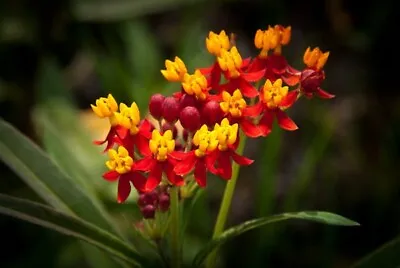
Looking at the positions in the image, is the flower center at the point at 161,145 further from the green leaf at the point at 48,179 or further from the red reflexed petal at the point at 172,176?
the green leaf at the point at 48,179

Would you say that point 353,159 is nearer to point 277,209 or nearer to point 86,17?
point 277,209

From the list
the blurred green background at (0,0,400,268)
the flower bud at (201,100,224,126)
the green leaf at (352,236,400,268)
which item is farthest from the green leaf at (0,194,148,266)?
the blurred green background at (0,0,400,268)

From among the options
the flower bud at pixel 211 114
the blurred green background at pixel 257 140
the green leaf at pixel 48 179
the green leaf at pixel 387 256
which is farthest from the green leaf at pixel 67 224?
the blurred green background at pixel 257 140

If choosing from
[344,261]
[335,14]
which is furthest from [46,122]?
[335,14]

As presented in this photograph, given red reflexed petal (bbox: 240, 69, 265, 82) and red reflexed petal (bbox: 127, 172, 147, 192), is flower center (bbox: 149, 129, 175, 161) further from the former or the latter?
red reflexed petal (bbox: 240, 69, 265, 82)

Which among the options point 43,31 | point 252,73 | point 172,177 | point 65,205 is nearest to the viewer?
point 172,177

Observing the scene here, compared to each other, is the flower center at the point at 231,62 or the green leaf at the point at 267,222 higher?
the flower center at the point at 231,62
